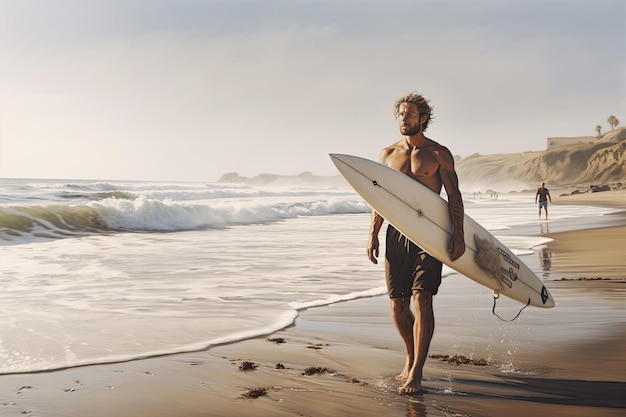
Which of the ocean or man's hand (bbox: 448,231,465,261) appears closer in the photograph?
man's hand (bbox: 448,231,465,261)

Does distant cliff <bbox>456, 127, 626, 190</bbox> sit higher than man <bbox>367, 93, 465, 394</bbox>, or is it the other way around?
distant cliff <bbox>456, 127, 626, 190</bbox>

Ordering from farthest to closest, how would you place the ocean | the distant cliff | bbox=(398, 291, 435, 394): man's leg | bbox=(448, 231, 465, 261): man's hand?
1. the distant cliff
2. the ocean
3. bbox=(448, 231, 465, 261): man's hand
4. bbox=(398, 291, 435, 394): man's leg

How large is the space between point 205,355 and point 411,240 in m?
1.71

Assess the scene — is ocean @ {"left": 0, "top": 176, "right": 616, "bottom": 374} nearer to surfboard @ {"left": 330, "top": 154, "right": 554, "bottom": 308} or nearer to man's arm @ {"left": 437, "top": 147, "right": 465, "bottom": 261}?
surfboard @ {"left": 330, "top": 154, "right": 554, "bottom": 308}

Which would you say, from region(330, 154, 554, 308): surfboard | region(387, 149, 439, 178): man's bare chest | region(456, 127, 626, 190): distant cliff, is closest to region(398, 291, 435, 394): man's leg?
region(330, 154, 554, 308): surfboard

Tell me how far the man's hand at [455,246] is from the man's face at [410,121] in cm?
67

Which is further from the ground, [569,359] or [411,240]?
[411,240]

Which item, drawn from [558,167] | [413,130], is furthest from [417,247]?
[558,167]

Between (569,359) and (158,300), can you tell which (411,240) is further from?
(158,300)

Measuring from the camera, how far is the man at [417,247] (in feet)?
12.6

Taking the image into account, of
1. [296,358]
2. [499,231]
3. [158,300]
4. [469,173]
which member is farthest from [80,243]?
[469,173]

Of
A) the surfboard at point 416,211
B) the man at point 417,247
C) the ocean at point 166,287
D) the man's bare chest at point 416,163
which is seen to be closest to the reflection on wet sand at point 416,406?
the man at point 417,247

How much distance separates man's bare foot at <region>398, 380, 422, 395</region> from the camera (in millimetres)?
3621

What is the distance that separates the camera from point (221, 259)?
10.9 metres
